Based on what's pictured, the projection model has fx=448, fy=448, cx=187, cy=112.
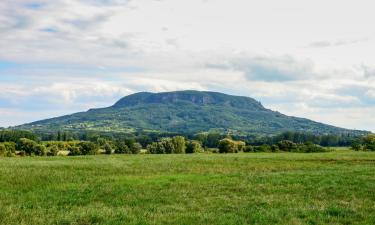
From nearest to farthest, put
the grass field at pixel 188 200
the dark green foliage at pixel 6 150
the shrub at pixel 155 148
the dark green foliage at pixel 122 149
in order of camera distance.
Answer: the grass field at pixel 188 200, the dark green foliage at pixel 6 150, the shrub at pixel 155 148, the dark green foliage at pixel 122 149

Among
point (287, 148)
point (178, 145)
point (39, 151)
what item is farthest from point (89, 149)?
point (287, 148)

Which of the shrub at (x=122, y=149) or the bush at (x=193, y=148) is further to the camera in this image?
the bush at (x=193, y=148)

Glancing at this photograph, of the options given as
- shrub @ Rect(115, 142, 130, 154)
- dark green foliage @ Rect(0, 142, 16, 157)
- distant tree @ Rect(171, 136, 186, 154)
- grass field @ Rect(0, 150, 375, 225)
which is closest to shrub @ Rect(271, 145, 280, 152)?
distant tree @ Rect(171, 136, 186, 154)

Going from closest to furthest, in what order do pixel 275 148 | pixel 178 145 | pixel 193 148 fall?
1. pixel 275 148
2. pixel 178 145
3. pixel 193 148

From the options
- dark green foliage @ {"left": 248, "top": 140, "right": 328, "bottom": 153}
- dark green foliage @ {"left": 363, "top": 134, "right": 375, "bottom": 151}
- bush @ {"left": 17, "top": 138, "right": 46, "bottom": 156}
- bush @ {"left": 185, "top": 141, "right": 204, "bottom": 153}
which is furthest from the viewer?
bush @ {"left": 185, "top": 141, "right": 204, "bottom": 153}

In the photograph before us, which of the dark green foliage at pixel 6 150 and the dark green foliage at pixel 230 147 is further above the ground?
the dark green foliage at pixel 230 147

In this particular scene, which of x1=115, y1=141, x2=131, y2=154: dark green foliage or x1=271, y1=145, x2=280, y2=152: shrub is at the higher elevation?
x1=271, y1=145, x2=280, y2=152: shrub

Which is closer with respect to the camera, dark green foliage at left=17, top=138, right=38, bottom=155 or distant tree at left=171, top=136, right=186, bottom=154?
dark green foliage at left=17, top=138, right=38, bottom=155

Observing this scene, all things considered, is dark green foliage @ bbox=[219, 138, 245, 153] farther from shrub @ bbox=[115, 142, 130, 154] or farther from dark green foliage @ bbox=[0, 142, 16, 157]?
dark green foliage @ bbox=[0, 142, 16, 157]

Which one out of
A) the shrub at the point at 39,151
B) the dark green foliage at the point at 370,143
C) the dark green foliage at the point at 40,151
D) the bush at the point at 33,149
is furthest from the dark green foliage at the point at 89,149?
the dark green foliage at the point at 370,143

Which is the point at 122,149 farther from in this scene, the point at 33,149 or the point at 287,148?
the point at 287,148

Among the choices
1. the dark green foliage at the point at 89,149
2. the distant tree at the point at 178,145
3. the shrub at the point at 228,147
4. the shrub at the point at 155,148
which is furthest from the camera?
the distant tree at the point at 178,145

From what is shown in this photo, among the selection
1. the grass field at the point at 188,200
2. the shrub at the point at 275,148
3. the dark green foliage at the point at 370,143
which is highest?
the dark green foliage at the point at 370,143

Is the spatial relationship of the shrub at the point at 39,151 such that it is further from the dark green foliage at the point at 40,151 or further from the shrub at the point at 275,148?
the shrub at the point at 275,148
